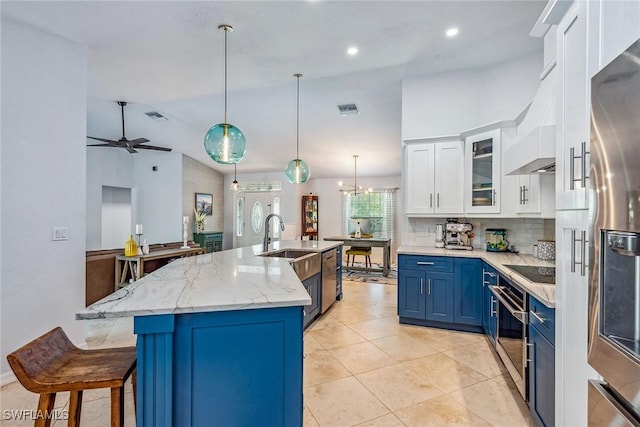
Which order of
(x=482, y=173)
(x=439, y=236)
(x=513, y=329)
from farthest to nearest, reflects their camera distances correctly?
(x=439, y=236)
(x=482, y=173)
(x=513, y=329)

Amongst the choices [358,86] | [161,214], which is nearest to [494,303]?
[358,86]

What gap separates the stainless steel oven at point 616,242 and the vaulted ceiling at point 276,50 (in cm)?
201

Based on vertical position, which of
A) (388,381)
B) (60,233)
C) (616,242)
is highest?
(616,242)

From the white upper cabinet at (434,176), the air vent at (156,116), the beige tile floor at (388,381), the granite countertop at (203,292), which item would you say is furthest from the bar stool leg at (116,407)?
the air vent at (156,116)

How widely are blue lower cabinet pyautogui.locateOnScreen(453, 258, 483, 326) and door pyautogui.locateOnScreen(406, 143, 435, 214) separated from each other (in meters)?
0.81

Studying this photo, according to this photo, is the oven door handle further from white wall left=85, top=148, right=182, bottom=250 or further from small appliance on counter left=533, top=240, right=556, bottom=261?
white wall left=85, top=148, right=182, bottom=250

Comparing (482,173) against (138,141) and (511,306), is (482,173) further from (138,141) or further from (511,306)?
(138,141)

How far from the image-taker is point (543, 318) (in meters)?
1.67

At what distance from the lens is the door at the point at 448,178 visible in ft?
11.9

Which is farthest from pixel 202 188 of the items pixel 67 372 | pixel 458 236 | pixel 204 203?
pixel 67 372

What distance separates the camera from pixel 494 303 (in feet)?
8.88

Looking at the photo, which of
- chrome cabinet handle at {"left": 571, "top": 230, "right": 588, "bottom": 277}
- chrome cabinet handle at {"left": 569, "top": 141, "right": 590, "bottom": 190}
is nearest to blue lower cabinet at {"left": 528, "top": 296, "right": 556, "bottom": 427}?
chrome cabinet handle at {"left": 571, "top": 230, "right": 588, "bottom": 277}

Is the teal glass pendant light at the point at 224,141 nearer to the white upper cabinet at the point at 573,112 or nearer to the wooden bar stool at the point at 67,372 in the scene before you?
the wooden bar stool at the point at 67,372

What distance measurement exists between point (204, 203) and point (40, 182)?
5.72 m
